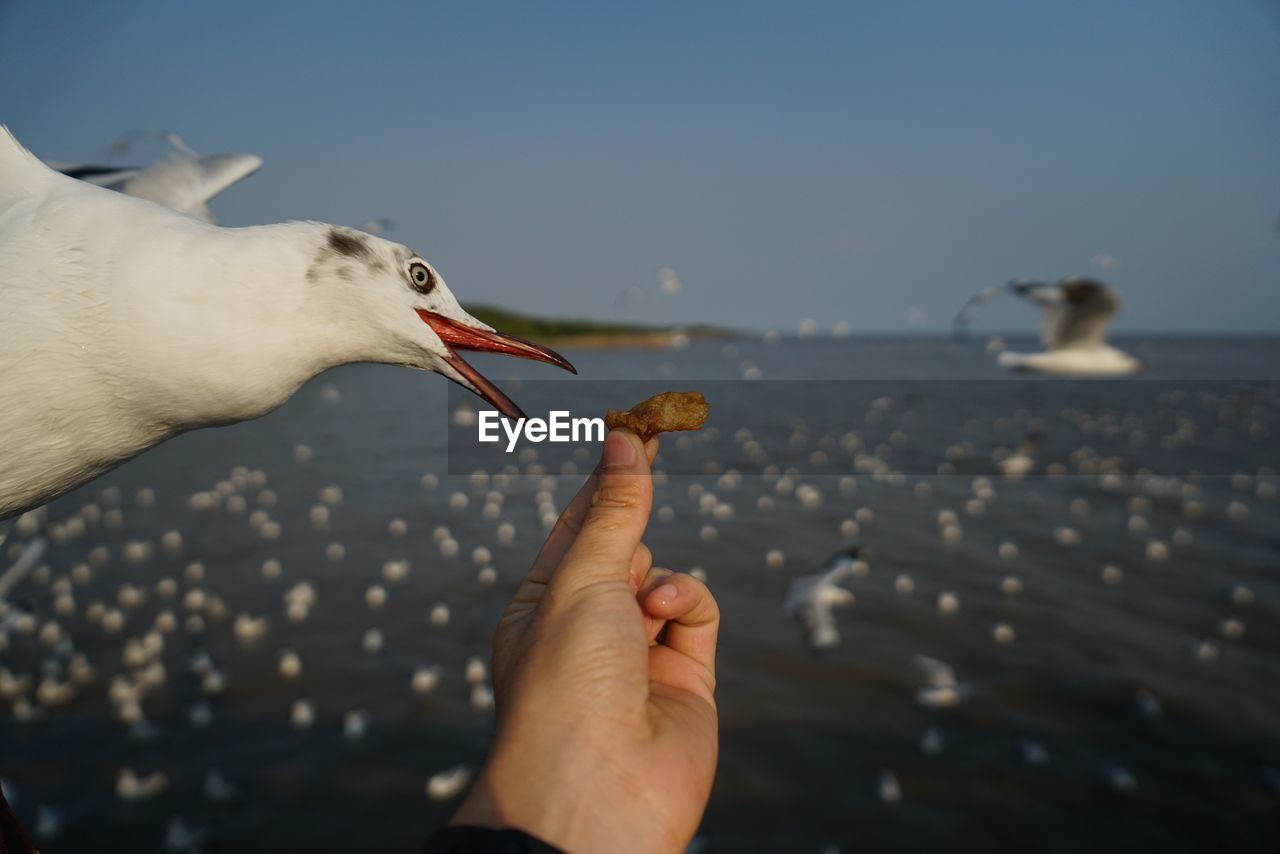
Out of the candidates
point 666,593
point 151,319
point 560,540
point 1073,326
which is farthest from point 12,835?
point 1073,326

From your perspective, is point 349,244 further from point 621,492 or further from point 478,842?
A: point 478,842

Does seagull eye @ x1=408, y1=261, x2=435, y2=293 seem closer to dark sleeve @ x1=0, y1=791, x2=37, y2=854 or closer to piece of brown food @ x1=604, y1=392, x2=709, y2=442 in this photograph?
piece of brown food @ x1=604, y1=392, x2=709, y2=442

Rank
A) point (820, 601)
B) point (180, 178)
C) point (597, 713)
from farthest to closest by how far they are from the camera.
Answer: point (820, 601)
point (180, 178)
point (597, 713)

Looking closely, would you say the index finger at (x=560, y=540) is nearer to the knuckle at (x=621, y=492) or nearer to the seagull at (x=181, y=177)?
the knuckle at (x=621, y=492)

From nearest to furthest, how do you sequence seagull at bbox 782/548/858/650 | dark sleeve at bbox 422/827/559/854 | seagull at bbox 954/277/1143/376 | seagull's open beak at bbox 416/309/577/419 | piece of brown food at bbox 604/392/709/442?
dark sleeve at bbox 422/827/559/854 < piece of brown food at bbox 604/392/709/442 < seagull's open beak at bbox 416/309/577/419 < seagull at bbox 782/548/858/650 < seagull at bbox 954/277/1143/376

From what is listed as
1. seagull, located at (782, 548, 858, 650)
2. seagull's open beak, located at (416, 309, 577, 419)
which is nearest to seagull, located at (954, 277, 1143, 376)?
seagull, located at (782, 548, 858, 650)

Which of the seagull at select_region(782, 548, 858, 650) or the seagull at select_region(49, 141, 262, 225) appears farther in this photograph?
the seagull at select_region(782, 548, 858, 650)

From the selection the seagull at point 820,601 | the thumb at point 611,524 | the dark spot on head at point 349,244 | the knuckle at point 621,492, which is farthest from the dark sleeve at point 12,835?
the seagull at point 820,601
